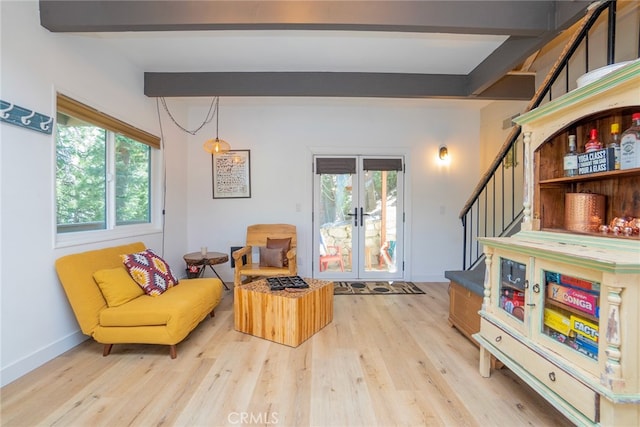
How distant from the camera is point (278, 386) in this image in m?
1.88

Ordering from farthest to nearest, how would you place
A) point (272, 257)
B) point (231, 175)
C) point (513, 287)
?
point (231, 175), point (272, 257), point (513, 287)

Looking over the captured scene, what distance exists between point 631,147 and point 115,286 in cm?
329

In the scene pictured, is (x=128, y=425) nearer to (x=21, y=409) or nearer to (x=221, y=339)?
(x=21, y=409)

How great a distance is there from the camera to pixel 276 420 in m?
1.58

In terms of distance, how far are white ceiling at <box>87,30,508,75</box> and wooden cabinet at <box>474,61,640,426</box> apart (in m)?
1.38

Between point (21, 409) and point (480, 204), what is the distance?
5.11m

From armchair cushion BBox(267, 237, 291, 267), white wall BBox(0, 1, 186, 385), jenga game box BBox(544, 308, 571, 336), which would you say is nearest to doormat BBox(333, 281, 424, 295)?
armchair cushion BBox(267, 237, 291, 267)

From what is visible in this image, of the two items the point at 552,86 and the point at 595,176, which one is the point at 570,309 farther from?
the point at 552,86

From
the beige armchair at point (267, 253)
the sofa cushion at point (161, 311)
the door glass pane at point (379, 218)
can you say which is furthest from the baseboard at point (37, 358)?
the door glass pane at point (379, 218)

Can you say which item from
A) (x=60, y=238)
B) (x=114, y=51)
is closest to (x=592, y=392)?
(x=60, y=238)

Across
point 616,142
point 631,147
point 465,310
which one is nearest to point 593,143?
point 616,142

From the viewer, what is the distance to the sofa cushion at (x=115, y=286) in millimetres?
2252

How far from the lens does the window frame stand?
91.7 inches

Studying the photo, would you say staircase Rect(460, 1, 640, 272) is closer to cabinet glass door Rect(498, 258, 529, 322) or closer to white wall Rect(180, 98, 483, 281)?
white wall Rect(180, 98, 483, 281)
